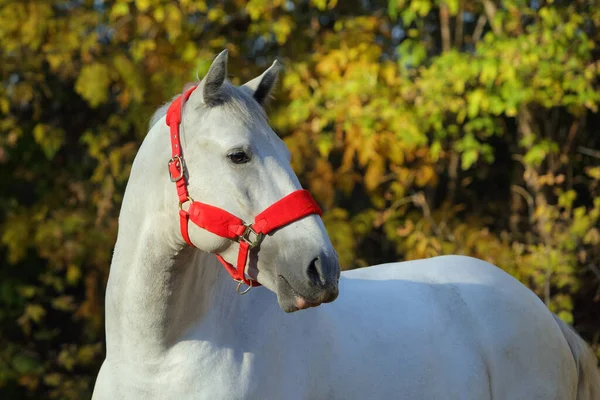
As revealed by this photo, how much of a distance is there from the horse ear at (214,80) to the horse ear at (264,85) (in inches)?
7.5

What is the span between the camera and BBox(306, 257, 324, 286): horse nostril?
210 centimetres

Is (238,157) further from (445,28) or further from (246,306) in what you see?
(445,28)

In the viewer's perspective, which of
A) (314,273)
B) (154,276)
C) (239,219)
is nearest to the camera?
(314,273)

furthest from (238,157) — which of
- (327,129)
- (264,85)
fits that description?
(327,129)

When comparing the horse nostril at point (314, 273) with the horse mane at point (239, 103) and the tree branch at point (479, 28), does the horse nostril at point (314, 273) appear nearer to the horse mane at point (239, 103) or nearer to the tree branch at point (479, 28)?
the horse mane at point (239, 103)

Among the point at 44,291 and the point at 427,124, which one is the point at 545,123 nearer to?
the point at 427,124

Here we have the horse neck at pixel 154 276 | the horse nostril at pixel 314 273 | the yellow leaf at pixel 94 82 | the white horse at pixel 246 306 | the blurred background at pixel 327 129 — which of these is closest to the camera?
the horse nostril at pixel 314 273

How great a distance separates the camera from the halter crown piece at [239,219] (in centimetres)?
218

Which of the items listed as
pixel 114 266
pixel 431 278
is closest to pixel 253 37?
pixel 431 278

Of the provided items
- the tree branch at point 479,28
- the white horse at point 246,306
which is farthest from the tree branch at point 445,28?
the white horse at point 246,306

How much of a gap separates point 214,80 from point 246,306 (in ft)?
2.43

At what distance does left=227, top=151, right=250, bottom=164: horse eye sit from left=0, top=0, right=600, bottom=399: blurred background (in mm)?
4066

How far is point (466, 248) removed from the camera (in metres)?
6.46

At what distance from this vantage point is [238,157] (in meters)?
2.24
